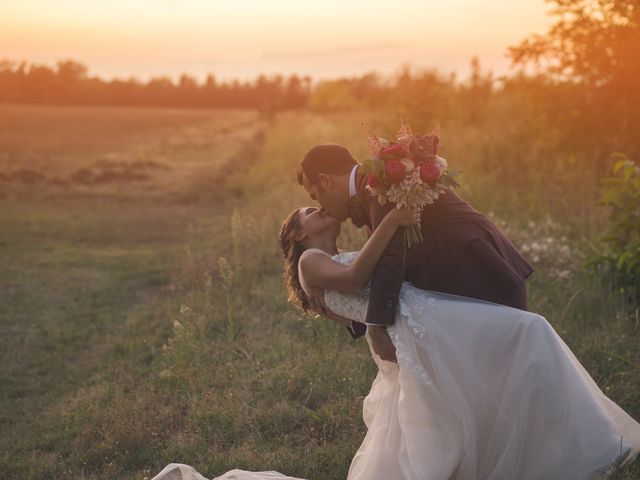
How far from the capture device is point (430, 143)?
4.14 metres

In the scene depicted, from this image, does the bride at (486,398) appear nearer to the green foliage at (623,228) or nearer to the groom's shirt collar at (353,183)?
the groom's shirt collar at (353,183)

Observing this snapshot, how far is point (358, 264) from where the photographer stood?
414cm

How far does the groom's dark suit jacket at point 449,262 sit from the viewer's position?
4129 mm

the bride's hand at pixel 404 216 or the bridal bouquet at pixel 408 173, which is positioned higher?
the bridal bouquet at pixel 408 173

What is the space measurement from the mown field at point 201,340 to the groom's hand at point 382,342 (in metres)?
1.02

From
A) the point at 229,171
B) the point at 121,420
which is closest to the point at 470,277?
the point at 121,420

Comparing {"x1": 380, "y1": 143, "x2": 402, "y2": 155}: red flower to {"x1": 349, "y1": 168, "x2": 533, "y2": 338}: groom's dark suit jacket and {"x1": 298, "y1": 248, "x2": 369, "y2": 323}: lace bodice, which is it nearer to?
{"x1": 349, "y1": 168, "x2": 533, "y2": 338}: groom's dark suit jacket

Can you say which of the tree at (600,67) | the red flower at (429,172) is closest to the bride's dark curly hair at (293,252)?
the red flower at (429,172)

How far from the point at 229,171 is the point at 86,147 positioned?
1593 centimetres

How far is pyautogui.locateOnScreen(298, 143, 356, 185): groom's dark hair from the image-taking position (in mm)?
4512

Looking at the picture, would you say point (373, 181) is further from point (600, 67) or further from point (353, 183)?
point (600, 67)

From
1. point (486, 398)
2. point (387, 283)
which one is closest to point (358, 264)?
point (387, 283)

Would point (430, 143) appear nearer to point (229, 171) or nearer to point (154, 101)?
point (229, 171)

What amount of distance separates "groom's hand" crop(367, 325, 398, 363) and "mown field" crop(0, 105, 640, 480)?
1.02 metres
